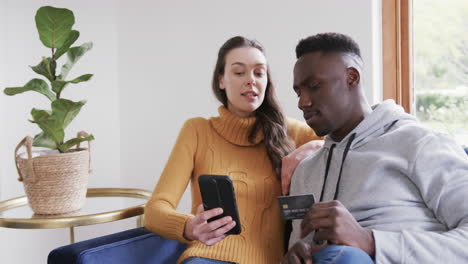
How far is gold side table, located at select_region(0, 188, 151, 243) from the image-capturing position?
71.6 inches

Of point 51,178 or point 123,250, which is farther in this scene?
point 51,178

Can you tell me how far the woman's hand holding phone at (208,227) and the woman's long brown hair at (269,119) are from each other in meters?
0.36

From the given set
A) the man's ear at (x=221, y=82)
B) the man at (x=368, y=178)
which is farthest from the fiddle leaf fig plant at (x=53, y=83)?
the man at (x=368, y=178)

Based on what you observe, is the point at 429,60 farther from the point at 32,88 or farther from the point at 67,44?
the point at 32,88

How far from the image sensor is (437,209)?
4.11 ft

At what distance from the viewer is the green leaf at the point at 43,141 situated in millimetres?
1891

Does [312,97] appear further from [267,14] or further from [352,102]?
[267,14]

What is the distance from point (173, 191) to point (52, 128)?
1.65 ft

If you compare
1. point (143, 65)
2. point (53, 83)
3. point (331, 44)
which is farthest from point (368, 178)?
point (143, 65)

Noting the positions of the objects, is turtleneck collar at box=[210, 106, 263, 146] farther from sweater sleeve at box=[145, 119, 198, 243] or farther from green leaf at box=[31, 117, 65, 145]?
green leaf at box=[31, 117, 65, 145]

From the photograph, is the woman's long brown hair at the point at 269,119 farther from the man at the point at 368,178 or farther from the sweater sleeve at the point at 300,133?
the man at the point at 368,178

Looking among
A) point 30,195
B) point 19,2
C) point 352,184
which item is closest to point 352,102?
point 352,184

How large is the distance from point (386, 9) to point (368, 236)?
1291mm

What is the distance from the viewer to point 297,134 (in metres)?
1.93
